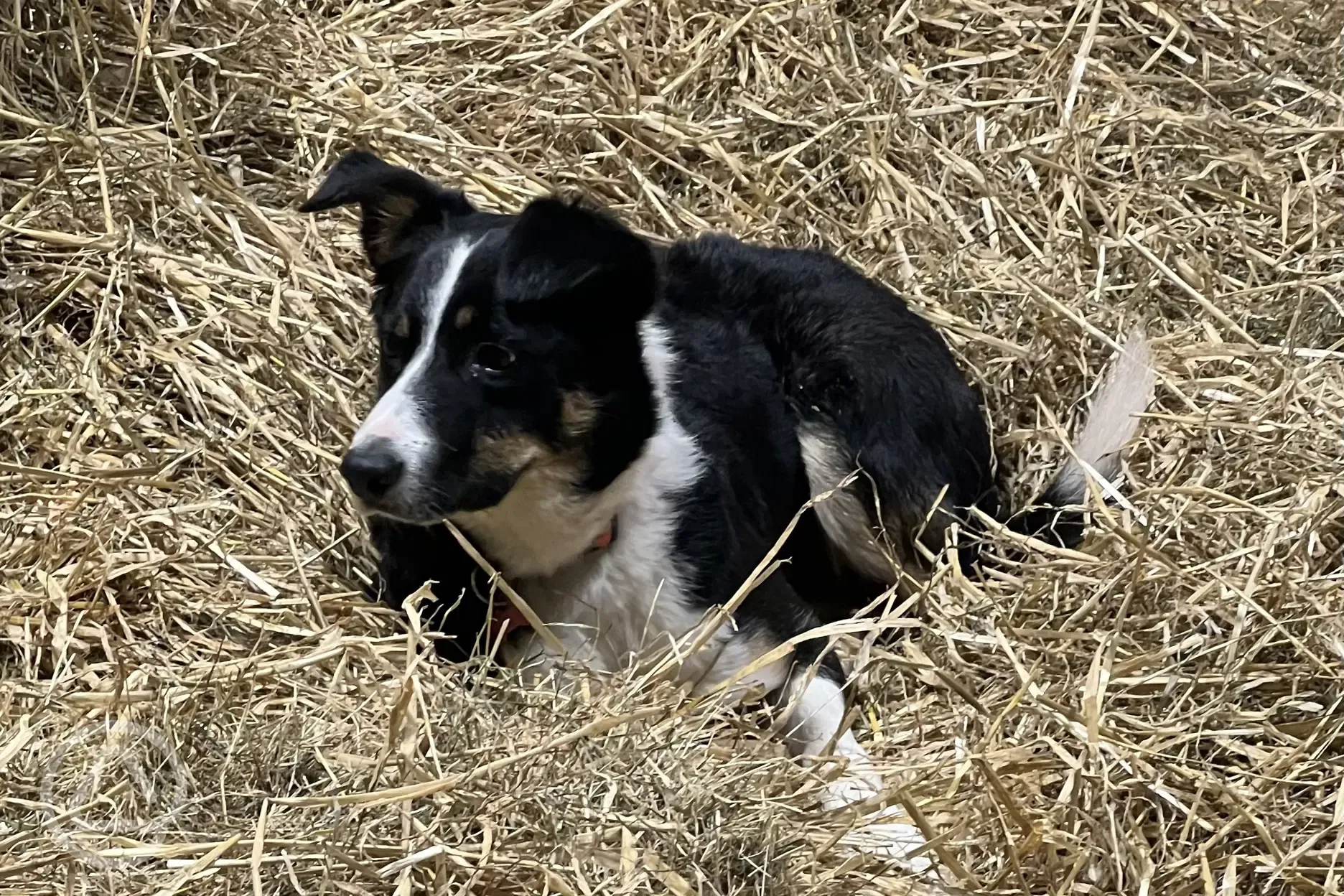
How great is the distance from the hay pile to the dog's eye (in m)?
0.52

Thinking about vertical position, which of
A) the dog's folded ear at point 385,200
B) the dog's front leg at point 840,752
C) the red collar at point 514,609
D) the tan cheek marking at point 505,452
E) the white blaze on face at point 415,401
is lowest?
the dog's front leg at point 840,752

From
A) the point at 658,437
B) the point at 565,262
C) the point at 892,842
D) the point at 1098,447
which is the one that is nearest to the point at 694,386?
the point at 658,437

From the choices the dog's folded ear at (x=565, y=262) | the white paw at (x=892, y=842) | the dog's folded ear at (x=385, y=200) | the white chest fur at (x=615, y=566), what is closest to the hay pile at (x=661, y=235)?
the white paw at (x=892, y=842)

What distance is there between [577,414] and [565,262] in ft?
0.96

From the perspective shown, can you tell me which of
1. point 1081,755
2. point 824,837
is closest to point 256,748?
point 824,837

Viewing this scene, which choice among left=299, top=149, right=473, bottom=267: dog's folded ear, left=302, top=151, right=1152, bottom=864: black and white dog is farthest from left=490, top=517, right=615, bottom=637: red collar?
left=299, top=149, right=473, bottom=267: dog's folded ear

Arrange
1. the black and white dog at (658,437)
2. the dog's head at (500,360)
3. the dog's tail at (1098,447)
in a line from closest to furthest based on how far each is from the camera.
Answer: the dog's head at (500,360)
the black and white dog at (658,437)
the dog's tail at (1098,447)

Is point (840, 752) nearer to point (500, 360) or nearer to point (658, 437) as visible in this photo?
point (658, 437)

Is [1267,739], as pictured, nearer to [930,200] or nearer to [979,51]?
[930,200]

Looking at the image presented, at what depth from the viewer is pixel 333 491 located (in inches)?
124

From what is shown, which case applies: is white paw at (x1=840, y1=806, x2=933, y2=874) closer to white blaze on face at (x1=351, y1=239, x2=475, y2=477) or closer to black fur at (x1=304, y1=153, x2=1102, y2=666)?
black fur at (x1=304, y1=153, x2=1102, y2=666)

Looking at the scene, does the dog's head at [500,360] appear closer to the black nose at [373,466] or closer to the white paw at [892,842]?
the black nose at [373,466]

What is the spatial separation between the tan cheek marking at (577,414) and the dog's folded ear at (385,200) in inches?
18.8

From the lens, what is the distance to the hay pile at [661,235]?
227cm
